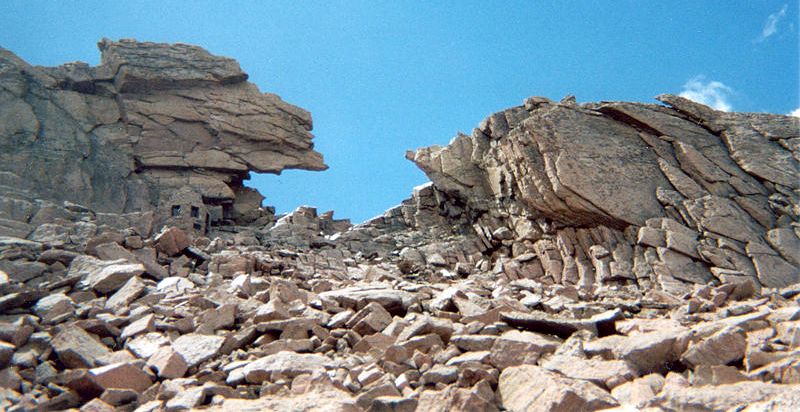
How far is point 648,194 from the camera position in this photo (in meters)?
19.2

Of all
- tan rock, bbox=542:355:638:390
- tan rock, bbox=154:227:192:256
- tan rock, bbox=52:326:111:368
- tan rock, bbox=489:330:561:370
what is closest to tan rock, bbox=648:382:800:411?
tan rock, bbox=542:355:638:390

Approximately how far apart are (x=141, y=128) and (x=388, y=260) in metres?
15.7

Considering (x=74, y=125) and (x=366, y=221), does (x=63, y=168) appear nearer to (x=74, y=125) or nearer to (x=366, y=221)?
(x=74, y=125)

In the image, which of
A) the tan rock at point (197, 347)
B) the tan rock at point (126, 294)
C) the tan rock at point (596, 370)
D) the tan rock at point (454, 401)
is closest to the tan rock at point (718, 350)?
the tan rock at point (596, 370)

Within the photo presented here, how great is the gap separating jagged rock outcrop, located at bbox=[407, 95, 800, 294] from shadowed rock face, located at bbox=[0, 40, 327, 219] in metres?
13.5

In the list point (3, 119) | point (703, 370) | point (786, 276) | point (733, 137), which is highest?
point (3, 119)

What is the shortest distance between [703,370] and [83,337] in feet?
20.4

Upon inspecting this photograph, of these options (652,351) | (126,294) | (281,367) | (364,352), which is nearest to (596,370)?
(652,351)

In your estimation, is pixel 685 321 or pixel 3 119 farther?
pixel 3 119

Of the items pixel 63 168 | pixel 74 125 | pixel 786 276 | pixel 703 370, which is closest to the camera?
pixel 703 370

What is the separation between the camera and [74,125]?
25.1 meters

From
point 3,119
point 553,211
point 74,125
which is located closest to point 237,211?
point 74,125

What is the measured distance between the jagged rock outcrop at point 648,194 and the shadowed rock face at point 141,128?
44.3 ft

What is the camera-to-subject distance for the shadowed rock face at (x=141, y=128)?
2306 centimetres
